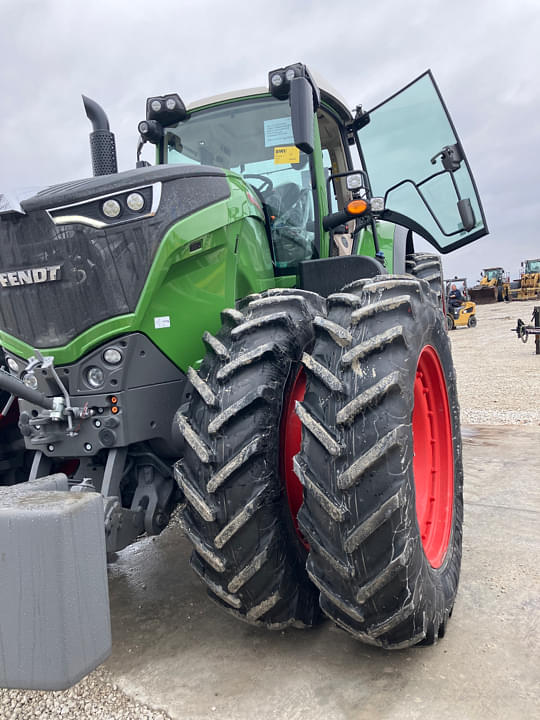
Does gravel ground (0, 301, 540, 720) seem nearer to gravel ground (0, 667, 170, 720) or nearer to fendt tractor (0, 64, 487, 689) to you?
gravel ground (0, 667, 170, 720)

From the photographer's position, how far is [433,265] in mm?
4965

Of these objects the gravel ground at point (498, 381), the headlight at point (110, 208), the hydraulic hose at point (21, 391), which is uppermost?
the headlight at point (110, 208)

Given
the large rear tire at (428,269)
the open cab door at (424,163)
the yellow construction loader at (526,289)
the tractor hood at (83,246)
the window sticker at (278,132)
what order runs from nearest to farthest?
the tractor hood at (83,246) → the window sticker at (278,132) → the open cab door at (424,163) → the large rear tire at (428,269) → the yellow construction loader at (526,289)

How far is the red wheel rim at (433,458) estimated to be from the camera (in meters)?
2.50

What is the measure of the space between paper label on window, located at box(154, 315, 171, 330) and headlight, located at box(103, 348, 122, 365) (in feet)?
0.60

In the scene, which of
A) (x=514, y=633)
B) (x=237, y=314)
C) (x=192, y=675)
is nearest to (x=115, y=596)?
(x=192, y=675)

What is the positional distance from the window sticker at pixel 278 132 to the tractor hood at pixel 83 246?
1.17 m

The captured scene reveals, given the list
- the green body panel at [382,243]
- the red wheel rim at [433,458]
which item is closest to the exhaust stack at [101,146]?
the red wheel rim at [433,458]

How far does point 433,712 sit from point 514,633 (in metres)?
0.62

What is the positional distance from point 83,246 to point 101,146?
2.83ft

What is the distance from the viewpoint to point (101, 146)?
8.95ft

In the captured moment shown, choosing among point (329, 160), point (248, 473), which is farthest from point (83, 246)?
point (329, 160)

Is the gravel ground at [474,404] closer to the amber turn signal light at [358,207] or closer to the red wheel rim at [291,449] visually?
the red wheel rim at [291,449]

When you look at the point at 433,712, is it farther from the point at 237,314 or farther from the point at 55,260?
the point at 55,260
